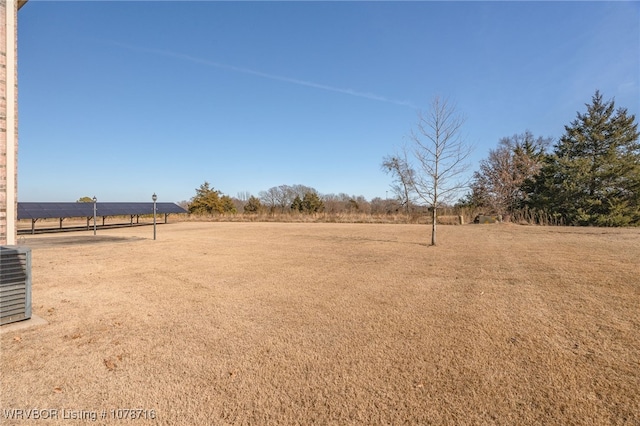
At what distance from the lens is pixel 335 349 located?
3.15 meters

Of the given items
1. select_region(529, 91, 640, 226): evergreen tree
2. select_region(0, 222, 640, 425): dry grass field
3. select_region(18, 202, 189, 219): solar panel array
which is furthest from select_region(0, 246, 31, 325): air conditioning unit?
select_region(529, 91, 640, 226): evergreen tree

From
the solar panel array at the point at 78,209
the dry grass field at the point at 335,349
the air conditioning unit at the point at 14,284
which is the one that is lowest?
the dry grass field at the point at 335,349

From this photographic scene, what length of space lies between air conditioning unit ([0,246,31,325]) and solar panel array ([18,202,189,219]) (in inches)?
797

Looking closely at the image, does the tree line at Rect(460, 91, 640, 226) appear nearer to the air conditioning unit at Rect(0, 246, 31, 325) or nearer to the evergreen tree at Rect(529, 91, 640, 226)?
the evergreen tree at Rect(529, 91, 640, 226)

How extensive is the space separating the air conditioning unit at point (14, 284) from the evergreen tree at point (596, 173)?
94.9 feet

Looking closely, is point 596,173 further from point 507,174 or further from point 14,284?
point 14,284

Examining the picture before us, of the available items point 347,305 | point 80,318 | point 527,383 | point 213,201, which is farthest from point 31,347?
point 213,201

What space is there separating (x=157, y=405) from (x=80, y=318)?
2.66 meters

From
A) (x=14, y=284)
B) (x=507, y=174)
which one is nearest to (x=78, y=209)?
(x=14, y=284)

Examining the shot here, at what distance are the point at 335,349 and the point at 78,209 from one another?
27448 millimetres

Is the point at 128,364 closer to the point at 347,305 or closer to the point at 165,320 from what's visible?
the point at 165,320

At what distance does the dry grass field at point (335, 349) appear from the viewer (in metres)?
2.24

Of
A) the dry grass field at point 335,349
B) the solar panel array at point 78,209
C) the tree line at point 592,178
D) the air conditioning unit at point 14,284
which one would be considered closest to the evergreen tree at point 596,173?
the tree line at point 592,178

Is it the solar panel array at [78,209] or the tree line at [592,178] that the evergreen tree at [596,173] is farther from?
the solar panel array at [78,209]
